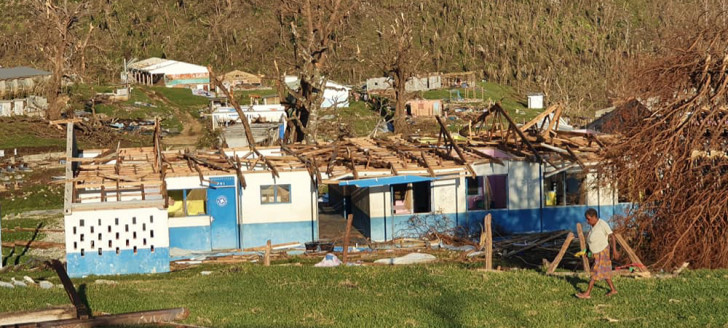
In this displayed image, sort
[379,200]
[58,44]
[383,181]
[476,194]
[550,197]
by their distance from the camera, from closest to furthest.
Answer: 1. [383,181]
2. [379,200]
3. [476,194]
4. [550,197]
5. [58,44]

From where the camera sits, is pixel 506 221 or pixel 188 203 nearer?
pixel 188 203

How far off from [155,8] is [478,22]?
1411 inches

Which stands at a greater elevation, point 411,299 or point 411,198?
point 411,198

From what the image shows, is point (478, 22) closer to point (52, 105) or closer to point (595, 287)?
point (52, 105)

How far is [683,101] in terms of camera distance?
20141 mm

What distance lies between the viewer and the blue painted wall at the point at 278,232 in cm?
2938

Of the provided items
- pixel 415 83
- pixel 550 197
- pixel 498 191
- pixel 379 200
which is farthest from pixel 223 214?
pixel 415 83

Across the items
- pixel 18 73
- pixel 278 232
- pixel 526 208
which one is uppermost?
pixel 18 73

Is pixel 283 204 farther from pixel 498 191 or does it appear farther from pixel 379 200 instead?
pixel 498 191

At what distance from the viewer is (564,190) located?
30859 mm

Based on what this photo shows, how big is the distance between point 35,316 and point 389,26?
8863cm

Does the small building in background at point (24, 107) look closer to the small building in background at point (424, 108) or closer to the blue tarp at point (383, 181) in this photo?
the small building in background at point (424, 108)

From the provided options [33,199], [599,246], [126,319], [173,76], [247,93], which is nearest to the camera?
[126,319]

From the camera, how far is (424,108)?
68.8 m
